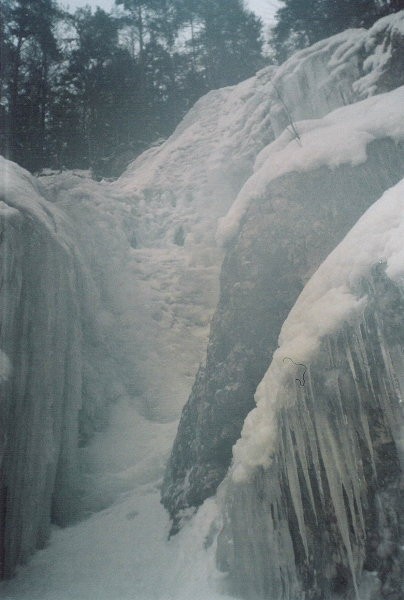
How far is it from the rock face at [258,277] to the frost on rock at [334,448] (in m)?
1.36

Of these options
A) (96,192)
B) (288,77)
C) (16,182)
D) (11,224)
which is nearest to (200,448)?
(11,224)

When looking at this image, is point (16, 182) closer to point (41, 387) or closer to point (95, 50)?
point (41, 387)

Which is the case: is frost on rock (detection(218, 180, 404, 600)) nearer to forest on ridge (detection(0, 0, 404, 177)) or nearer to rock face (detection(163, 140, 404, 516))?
rock face (detection(163, 140, 404, 516))

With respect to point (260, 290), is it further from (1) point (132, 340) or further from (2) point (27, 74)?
(2) point (27, 74)

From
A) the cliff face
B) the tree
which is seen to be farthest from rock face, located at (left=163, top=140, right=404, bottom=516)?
the tree

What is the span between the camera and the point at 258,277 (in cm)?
583

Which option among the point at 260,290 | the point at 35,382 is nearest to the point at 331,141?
the point at 260,290

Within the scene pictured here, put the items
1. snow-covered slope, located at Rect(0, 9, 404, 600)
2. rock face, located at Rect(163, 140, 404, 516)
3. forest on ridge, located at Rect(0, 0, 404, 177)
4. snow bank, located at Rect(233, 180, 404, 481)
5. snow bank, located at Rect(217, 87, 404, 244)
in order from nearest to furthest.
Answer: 1. snow bank, located at Rect(233, 180, 404, 481)
2. snow-covered slope, located at Rect(0, 9, 404, 600)
3. rock face, located at Rect(163, 140, 404, 516)
4. snow bank, located at Rect(217, 87, 404, 244)
5. forest on ridge, located at Rect(0, 0, 404, 177)

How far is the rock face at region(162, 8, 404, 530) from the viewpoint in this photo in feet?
17.4

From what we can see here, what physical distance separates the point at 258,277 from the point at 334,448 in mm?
3050

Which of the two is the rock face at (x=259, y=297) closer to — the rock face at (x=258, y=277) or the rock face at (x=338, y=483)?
the rock face at (x=258, y=277)

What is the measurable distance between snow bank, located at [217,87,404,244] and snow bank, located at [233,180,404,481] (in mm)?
2048

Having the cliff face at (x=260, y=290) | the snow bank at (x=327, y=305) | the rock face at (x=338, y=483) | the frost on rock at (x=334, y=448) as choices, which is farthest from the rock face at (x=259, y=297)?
the rock face at (x=338, y=483)

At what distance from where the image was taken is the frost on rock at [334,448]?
117 inches
